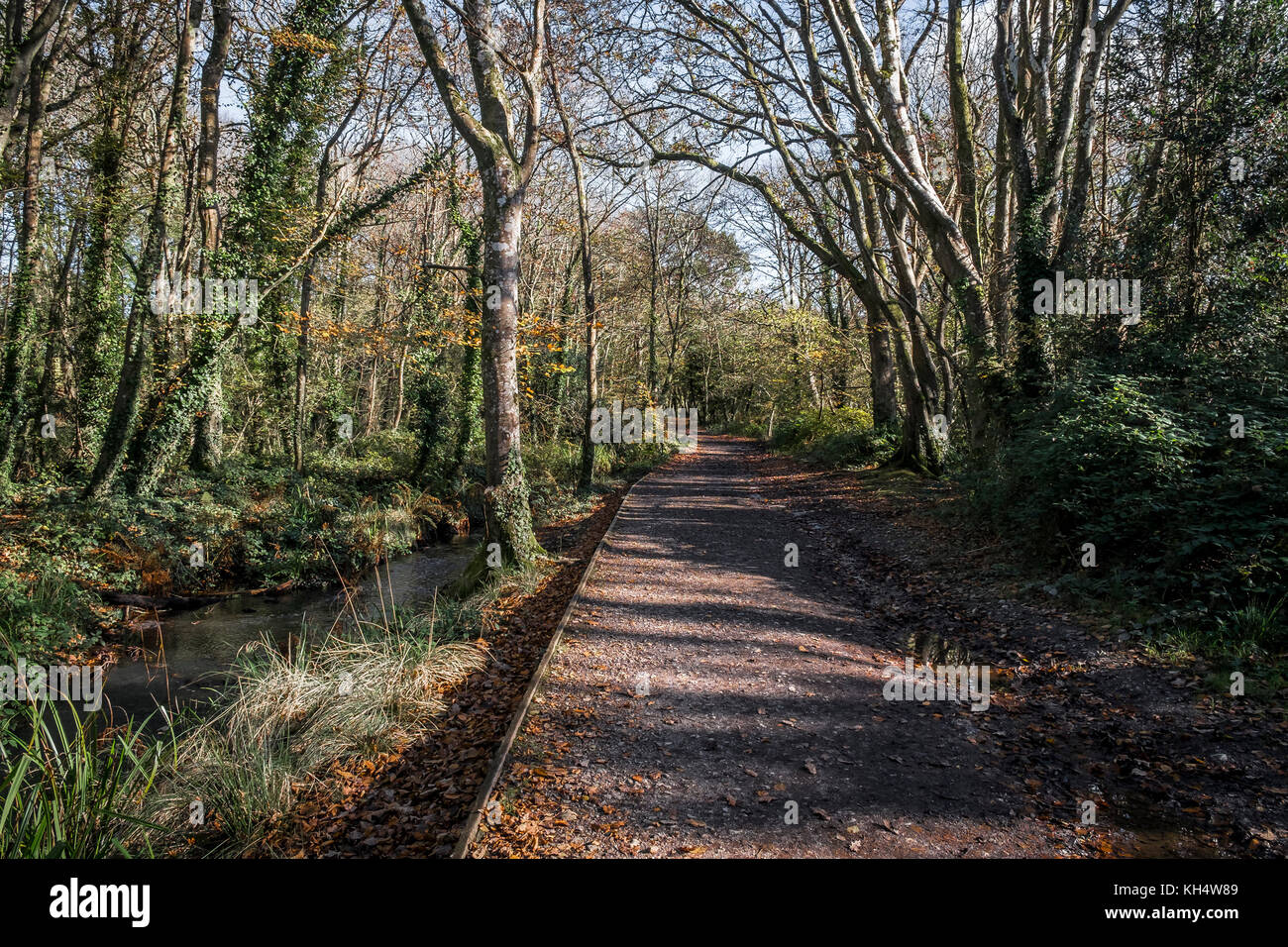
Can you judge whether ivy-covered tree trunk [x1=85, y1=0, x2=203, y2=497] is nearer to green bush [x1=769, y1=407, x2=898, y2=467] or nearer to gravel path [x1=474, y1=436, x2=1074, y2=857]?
gravel path [x1=474, y1=436, x2=1074, y2=857]

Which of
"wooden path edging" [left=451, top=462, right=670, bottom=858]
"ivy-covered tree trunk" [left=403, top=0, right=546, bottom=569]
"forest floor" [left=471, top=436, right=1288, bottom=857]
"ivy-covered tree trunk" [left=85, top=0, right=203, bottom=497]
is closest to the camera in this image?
"wooden path edging" [left=451, top=462, right=670, bottom=858]

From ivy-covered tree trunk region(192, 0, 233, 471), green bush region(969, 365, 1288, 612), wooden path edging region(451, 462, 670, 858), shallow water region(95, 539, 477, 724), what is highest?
ivy-covered tree trunk region(192, 0, 233, 471)

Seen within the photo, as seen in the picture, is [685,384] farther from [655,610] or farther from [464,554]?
[655,610]

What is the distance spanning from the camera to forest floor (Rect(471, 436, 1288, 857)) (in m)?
3.34

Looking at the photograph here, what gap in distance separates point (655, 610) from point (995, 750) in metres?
3.83

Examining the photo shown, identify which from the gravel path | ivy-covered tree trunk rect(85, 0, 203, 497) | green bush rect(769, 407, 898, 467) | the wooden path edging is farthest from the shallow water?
green bush rect(769, 407, 898, 467)

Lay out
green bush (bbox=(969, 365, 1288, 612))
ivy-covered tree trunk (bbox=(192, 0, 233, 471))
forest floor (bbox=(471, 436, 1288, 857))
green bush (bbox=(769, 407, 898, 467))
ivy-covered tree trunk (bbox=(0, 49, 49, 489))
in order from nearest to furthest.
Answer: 1. forest floor (bbox=(471, 436, 1288, 857))
2. green bush (bbox=(969, 365, 1288, 612))
3. ivy-covered tree trunk (bbox=(192, 0, 233, 471))
4. ivy-covered tree trunk (bbox=(0, 49, 49, 489))
5. green bush (bbox=(769, 407, 898, 467))

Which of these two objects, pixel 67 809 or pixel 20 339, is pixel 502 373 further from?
pixel 20 339

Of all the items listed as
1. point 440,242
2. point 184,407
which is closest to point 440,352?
point 184,407

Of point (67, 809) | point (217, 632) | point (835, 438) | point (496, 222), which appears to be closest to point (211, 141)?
point (496, 222)

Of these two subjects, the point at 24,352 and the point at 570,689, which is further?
the point at 24,352

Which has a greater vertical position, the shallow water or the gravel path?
the gravel path

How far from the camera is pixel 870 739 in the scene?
4375mm

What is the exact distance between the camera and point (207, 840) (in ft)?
11.5
